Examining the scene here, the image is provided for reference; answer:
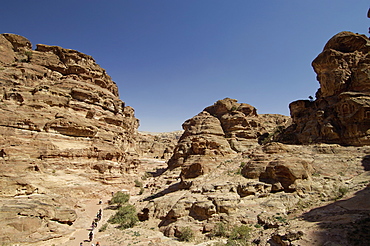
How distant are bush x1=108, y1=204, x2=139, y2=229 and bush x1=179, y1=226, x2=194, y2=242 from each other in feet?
24.5

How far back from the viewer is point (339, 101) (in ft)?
100

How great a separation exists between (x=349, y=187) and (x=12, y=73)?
4699 cm

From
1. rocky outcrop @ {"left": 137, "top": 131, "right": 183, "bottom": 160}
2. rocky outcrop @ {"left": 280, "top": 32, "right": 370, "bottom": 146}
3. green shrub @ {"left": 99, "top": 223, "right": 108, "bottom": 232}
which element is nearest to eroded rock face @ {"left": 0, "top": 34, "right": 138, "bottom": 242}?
green shrub @ {"left": 99, "top": 223, "right": 108, "bottom": 232}

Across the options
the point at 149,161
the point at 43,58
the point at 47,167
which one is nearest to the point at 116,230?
the point at 47,167

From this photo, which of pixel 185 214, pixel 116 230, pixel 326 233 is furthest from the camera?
pixel 116 230

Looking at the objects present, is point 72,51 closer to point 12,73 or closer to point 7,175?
point 12,73

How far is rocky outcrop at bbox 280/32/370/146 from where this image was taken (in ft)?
90.2

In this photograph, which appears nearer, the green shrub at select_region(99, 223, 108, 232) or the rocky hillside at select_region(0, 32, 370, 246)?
the rocky hillside at select_region(0, 32, 370, 246)

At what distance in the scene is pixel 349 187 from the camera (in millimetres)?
18484

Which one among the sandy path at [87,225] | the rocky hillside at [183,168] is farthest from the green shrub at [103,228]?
the rocky hillside at [183,168]

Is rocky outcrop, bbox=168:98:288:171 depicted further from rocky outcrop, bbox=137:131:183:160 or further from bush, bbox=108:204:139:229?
rocky outcrop, bbox=137:131:183:160

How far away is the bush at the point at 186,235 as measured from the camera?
17438 millimetres

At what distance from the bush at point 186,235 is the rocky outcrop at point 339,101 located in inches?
912

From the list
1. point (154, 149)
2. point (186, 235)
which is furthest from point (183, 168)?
point (154, 149)
